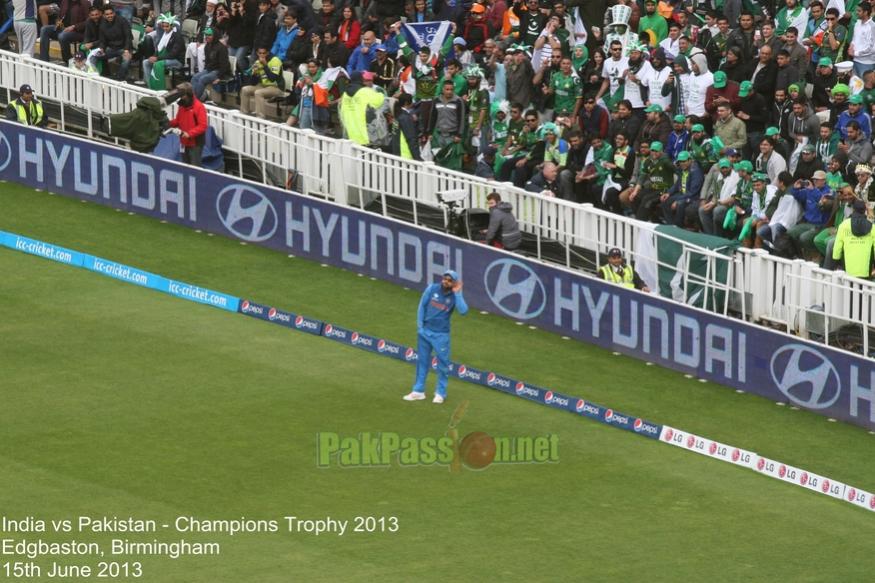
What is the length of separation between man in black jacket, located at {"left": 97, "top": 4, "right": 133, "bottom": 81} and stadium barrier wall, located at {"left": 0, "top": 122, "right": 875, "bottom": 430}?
11.2ft

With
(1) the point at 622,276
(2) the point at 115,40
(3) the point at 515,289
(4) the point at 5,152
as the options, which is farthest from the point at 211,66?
(1) the point at 622,276

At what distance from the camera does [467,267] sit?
95.1 feet

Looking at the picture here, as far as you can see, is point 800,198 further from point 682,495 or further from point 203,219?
point 203,219

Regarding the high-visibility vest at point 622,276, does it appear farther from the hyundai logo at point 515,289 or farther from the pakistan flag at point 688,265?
the hyundai logo at point 515,289

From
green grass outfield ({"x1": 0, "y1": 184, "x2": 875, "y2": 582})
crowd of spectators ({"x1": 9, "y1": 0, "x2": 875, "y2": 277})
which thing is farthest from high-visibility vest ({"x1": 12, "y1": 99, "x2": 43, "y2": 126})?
green grass outfield ({"x1": 0, "y1": 184, "x2": 875, "y2": 582})

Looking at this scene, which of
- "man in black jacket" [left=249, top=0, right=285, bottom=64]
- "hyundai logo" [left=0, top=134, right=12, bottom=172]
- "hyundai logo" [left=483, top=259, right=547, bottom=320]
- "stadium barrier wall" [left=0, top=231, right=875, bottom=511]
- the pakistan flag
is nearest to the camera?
"stadium barrier wall" [left=0, top=231, right=875, bottom=511]

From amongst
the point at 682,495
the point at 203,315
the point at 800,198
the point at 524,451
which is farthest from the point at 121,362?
the point at 800,198

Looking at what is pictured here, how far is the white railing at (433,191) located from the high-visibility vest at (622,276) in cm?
49

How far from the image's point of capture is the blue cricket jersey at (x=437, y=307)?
24.7 meters

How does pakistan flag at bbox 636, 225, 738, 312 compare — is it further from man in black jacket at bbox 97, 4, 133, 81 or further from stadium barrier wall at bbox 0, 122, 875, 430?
man in black jacket at bbox 97, 4, 133, 81

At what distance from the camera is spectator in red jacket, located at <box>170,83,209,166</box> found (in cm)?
3212

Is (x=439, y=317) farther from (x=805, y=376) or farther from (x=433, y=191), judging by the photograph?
(x=433, y=191)

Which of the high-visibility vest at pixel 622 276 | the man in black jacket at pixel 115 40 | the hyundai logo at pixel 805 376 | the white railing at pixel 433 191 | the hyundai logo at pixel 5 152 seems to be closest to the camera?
the hyundai logo at pixel 805 376

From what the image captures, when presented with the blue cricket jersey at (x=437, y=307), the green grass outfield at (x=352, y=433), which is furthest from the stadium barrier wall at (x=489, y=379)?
the blue cricket jersey at (x=437, y=307)
